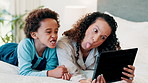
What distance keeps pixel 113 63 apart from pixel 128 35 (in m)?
0.83

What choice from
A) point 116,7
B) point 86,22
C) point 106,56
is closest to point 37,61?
point 86,22

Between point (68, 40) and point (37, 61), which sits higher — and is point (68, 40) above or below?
above

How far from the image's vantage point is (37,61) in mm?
1505

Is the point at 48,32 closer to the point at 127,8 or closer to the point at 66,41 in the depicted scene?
the point at 66,41

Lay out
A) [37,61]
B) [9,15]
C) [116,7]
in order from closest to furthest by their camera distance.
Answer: [37,61] < [116,7] < [9,15]

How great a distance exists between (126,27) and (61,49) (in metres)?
0.86

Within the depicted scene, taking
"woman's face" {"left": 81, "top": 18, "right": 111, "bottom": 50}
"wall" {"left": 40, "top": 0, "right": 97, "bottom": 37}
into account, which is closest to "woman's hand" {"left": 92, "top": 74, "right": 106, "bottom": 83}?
"woman's face" {"left": 81, "top": 18, "right": 111, "bottom": 50}

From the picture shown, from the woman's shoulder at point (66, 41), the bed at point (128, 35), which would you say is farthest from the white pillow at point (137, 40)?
the woman's shoulder at point (66, 41)

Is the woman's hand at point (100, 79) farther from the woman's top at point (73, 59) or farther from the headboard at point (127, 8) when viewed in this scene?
the headboard at point (127, 8)

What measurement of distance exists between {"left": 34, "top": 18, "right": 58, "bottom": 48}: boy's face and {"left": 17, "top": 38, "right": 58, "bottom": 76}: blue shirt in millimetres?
80

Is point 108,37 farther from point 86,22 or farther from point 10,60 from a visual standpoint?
point 10,60

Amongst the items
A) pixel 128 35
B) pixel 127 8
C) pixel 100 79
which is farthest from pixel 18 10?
pixel 100 79

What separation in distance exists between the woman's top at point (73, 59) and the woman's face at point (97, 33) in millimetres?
98

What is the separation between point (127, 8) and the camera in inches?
99.4
